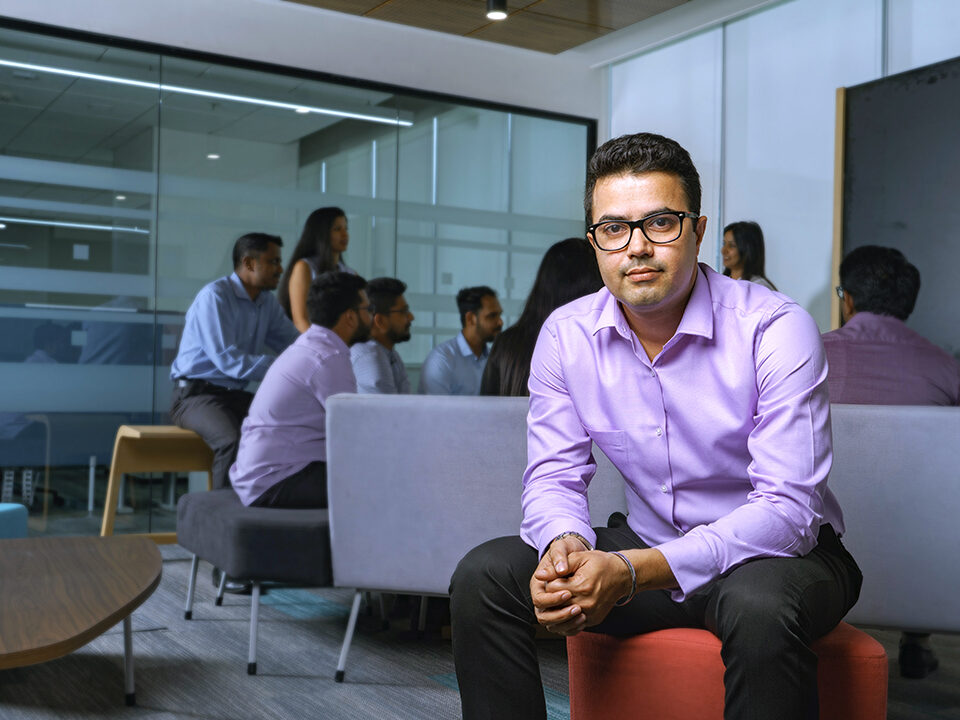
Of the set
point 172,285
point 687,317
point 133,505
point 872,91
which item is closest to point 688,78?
point 872,91

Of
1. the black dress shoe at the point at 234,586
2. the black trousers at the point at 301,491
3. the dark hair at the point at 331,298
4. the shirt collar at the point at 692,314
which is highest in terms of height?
the dark hair at the point at 331,298

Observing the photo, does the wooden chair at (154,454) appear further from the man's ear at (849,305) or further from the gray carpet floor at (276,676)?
the man's ear at (849,305)

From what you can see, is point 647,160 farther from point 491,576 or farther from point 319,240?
point 319,240

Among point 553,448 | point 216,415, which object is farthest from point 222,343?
point 553,448

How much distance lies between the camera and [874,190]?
4609mm

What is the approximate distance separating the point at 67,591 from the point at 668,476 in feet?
4.27

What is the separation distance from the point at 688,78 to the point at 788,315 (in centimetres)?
472

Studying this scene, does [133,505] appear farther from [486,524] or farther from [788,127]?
[788,127]

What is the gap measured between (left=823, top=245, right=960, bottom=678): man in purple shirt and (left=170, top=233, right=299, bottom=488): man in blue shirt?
8.10 ft

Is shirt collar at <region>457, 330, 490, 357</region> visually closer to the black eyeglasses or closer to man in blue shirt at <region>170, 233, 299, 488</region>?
man in blue shirt at <region>170, 233, 299, 488</region>

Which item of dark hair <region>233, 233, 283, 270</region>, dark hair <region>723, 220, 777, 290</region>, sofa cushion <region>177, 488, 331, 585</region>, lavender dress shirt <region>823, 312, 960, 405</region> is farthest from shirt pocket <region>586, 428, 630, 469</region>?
dark hair <region>723, 220, 777, 290</region>

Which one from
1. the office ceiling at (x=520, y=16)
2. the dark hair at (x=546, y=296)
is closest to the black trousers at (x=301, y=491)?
the dark hair at (x=546, y=296)

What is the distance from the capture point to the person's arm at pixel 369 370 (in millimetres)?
4227

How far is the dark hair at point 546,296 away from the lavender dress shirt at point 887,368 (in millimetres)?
738
